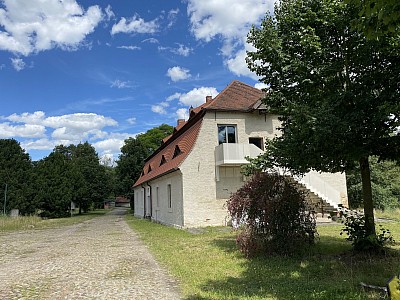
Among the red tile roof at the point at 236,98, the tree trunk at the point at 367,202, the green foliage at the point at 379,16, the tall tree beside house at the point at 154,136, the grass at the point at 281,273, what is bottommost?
the grass at the point at 281,273

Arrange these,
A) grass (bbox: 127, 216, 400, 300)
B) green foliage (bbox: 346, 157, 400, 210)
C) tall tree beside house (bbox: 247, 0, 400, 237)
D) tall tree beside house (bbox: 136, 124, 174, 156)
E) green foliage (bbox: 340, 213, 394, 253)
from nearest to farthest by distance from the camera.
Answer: grass (bbox: 127, 216, 400, 300)
tall tree beside house (bbox: 247, 0, 400, 237)
green foliage (bbox: 340, 213, 394, 253)
green foliage (bbox: 346, 157, 400, 210)
tall tree beside house (bbox: 136, 124, 174, 156)

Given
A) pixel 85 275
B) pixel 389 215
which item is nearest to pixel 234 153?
pixel 389 215

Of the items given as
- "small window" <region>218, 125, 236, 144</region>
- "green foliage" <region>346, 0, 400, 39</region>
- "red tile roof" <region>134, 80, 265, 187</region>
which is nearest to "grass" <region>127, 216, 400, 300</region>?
"green foliage" <region>346, 0, 400, 39</region>

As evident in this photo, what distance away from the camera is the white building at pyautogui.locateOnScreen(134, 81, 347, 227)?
62.6 feet

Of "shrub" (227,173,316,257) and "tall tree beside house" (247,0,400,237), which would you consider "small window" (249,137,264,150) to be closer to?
"tall tree beside house" (247,0,400,237)

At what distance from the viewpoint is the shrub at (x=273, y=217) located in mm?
8820

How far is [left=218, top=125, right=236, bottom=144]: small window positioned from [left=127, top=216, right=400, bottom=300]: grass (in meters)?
10.4

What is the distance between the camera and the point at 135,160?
45.6 meters

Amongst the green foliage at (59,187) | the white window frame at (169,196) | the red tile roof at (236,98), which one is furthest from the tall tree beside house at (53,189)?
the red tile roof at (236,98)

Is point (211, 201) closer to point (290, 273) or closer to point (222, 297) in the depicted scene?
point (290, 273)

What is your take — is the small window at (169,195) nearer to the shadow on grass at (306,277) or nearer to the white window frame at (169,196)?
the white window frame at (169,196)

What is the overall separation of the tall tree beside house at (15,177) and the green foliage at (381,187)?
3134 centimetres

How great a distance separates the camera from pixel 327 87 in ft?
28.5

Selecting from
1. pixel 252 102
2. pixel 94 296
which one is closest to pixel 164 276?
pixel 94 296
